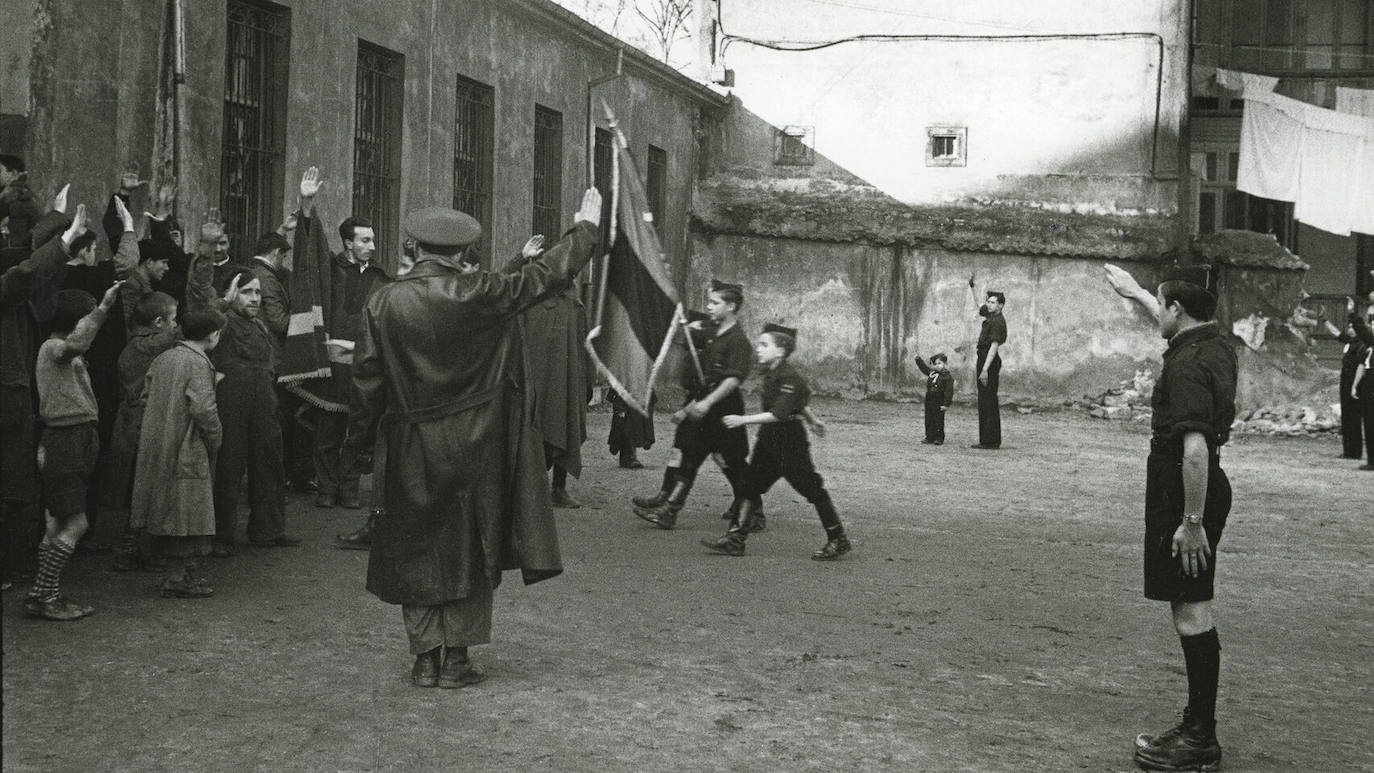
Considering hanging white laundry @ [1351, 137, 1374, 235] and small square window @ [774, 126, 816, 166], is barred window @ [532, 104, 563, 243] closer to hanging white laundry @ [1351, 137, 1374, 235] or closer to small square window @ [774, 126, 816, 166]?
small square window @ [774, 126, 816, 166]

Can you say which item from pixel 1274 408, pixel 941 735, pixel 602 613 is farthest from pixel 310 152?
pixel 1274 408

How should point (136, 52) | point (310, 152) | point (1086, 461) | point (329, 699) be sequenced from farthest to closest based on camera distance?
point (1086, 461) < point (310, 152) < point (136, 52) < point (329, 699)

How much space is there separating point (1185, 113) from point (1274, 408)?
15.8ft

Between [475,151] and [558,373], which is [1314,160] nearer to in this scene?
[475,151]

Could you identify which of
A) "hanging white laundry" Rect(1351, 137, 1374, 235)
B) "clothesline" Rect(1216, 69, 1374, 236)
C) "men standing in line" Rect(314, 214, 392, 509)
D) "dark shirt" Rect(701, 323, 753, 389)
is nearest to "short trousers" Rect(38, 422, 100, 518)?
"men standing in line" Rect(314, 214, 392, 509)

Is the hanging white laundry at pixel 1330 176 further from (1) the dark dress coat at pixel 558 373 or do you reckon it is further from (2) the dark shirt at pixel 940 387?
(1) the dark dress coat at pixel 558 373

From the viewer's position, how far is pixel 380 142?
43.7 ft

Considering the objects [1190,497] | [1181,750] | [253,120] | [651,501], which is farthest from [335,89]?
[1181,750]

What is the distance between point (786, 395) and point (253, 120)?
5.00m

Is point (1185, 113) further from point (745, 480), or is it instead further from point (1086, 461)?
point (745, 480)

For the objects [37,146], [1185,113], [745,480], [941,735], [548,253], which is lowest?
[941,735]

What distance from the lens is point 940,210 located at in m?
23.3

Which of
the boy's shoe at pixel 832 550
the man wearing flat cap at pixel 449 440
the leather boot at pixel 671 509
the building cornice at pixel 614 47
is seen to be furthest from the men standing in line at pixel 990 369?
the man wearing flat cap at pixel 449 440

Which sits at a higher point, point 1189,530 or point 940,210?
point 940,210
